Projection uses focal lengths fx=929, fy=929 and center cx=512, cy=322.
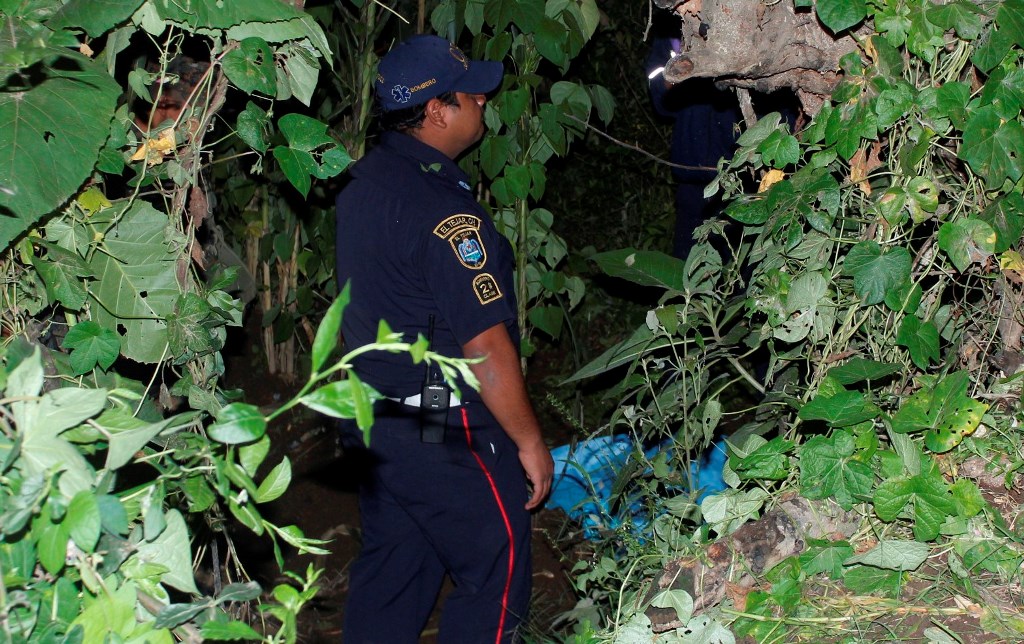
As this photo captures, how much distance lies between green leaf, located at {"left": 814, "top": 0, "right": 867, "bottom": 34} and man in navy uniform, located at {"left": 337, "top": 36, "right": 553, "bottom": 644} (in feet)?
3.68

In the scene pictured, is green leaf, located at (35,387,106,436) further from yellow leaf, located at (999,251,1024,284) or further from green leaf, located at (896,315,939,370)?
yellow leaf, located at (999,251,1024,284)

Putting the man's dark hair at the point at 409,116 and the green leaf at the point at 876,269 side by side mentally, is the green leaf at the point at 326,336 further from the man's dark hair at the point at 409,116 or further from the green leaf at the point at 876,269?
the man's dark hair at the point at 409,116

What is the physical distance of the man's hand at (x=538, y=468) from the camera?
256 cm

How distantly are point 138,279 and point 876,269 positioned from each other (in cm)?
122

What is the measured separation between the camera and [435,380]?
2.43 metres

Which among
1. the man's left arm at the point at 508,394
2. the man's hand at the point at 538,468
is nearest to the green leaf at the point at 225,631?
the man's left arm at the point at 508,394

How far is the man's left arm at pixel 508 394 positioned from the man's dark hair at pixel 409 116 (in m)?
0.66

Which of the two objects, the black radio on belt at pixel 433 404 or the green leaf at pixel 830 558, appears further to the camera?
the black radio on belt at pixel 433 404

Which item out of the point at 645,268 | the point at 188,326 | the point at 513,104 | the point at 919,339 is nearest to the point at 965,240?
the point at 919,339

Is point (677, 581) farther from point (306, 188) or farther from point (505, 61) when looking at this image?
point (505, 61)

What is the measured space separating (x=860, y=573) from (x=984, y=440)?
0.33 m

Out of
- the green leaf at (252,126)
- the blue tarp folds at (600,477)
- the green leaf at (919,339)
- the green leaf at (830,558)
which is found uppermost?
the green leaf at (252,126)

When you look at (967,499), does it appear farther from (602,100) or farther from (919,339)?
(602,100)

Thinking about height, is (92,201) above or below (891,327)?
above
